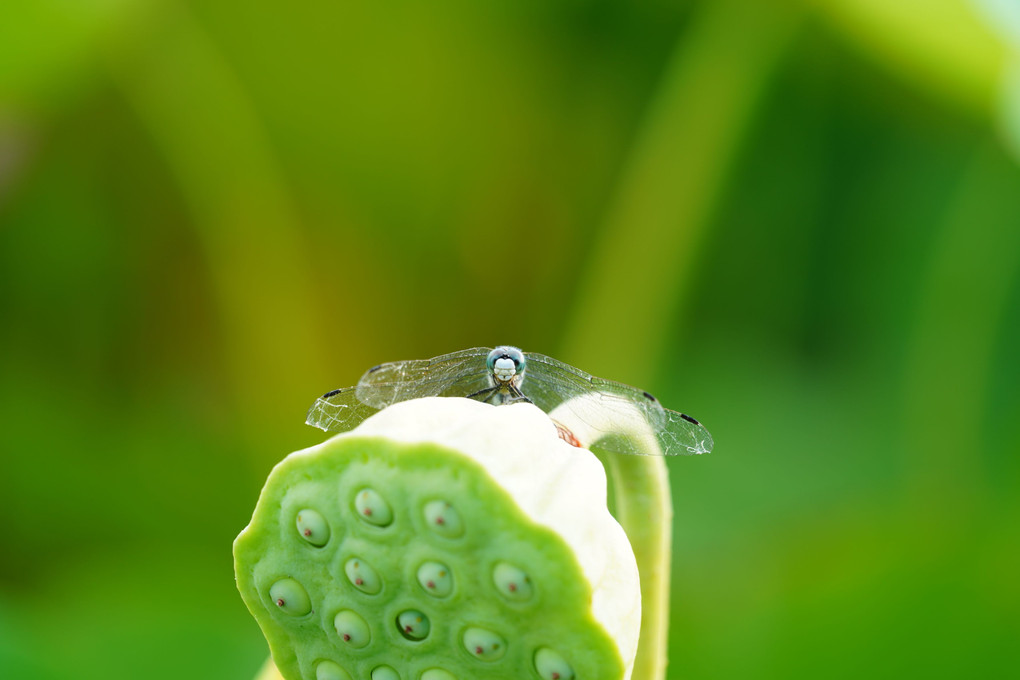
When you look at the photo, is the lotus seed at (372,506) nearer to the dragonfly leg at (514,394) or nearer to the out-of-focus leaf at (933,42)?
the dragonfly leg at (514,394)

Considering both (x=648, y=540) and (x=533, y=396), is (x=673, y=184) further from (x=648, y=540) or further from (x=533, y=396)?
(x=648, y=540)

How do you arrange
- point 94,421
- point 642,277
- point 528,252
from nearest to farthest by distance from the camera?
point 642,277 < point 94,421 < point 528,252

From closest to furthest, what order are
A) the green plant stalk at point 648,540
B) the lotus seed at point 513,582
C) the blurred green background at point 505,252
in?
the lotus seed at point 513,582 → the green plant stalk at point 648,540 → the blurred green background at point 505,252

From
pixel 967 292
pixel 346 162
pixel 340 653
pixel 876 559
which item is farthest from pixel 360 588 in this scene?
pixel 967 292

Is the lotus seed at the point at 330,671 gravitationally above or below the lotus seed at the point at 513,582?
below

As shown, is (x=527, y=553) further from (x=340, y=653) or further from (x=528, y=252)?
(x=528, y=252)

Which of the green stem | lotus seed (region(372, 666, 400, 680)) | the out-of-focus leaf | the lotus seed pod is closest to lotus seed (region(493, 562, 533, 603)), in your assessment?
the lotus seed pod

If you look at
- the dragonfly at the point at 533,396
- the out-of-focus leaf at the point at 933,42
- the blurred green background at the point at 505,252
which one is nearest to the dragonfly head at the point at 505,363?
the dragonfly at the point at 533,396
